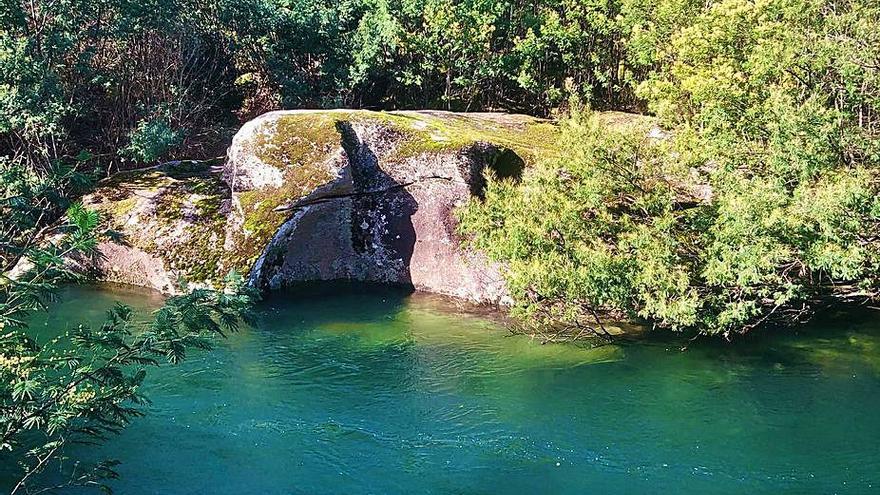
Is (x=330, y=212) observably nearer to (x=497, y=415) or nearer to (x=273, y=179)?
(x=273, y=179)

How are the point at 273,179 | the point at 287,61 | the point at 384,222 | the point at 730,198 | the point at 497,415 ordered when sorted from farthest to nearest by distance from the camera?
the point at 287,61
the point at 384,222
the point at 273,179
the point at 730,198
the point at 497,415

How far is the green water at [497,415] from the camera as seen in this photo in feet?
32.7

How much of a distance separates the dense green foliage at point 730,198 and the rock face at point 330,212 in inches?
99.3

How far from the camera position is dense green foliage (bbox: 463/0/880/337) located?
12586 mm

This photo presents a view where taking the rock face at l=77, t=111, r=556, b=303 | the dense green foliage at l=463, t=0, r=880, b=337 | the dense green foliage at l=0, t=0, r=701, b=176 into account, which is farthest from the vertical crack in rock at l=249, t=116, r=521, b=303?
the dense green foliage at l=0, t=0, r=701, b=176

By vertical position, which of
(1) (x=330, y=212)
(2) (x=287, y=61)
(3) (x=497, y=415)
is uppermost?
(2) (x=287, y=61)

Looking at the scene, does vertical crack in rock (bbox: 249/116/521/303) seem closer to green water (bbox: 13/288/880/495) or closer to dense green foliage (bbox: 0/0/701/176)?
green water (bbox: 13/288/880/495)

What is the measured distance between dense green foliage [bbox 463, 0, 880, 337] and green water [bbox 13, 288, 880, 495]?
3.36 ft

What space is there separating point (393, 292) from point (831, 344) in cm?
924

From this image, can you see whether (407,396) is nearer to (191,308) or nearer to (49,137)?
(191,308)

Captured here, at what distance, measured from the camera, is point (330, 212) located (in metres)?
18.2

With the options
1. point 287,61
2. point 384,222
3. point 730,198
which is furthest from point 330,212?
point 287,61

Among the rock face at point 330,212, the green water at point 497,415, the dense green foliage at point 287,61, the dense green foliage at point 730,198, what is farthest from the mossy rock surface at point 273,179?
the dense green foliage at point 730,198

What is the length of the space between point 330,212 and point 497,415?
8.01 meters
